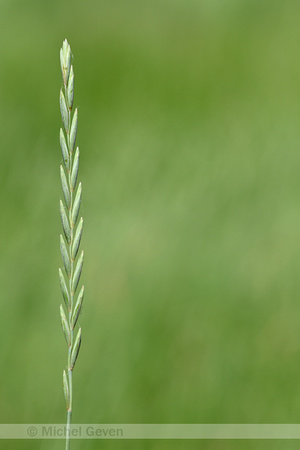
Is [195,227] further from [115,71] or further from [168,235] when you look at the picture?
[115,71]

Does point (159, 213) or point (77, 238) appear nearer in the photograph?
point (77, 238)

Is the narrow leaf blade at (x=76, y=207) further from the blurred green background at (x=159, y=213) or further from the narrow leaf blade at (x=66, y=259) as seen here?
the blurred green background at (x=159, y=213)

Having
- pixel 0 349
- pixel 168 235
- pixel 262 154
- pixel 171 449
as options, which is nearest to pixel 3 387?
pixel 0 349

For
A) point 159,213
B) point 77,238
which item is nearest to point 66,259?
point 77,238

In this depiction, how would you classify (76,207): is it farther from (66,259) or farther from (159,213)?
(159,213)

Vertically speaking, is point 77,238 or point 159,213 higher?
point 77,238

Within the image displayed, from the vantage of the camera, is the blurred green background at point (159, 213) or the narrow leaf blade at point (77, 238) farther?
the blurred green background at point (159, 213)

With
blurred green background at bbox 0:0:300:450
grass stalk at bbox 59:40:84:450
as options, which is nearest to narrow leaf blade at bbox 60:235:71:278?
grass stalk at bbox 59:40:84:450

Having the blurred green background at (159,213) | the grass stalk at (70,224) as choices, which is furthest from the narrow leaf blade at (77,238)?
the blurred green background at (159,213)
